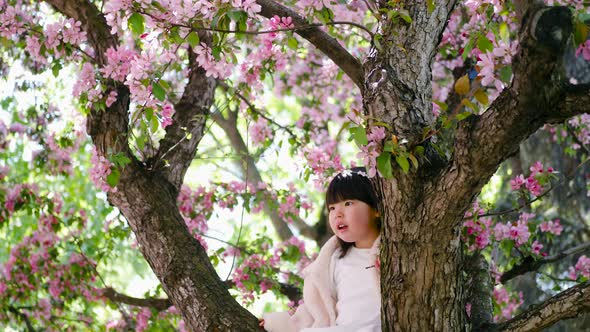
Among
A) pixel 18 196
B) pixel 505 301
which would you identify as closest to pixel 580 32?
pixel 505 301

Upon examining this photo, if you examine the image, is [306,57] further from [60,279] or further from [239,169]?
[60,279]

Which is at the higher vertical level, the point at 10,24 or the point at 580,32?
the point at 10,24

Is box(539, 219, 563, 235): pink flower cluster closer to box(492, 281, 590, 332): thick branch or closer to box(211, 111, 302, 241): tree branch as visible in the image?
box(492, 281, 590, 332): thick branch

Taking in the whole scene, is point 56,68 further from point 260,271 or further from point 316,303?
point 260,271

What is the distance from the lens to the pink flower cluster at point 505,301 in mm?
4921

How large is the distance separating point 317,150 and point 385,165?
6.12 feet

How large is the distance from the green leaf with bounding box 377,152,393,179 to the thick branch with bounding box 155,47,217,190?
1.40m

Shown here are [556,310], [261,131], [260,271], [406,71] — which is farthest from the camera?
[261,131]

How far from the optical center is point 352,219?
9.89 ft

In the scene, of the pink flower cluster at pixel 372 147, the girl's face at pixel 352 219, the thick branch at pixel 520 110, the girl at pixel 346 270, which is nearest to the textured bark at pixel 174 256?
the girl at pixel 346 270

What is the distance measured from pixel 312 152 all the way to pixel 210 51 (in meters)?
1.30

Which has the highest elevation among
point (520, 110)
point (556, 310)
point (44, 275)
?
point (44, 275)

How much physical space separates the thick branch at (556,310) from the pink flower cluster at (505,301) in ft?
8.33

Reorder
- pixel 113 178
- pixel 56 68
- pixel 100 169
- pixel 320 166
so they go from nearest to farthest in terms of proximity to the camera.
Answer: pixel 113 178, pixel 100 169, pixel 56 68, pixel 320 166
